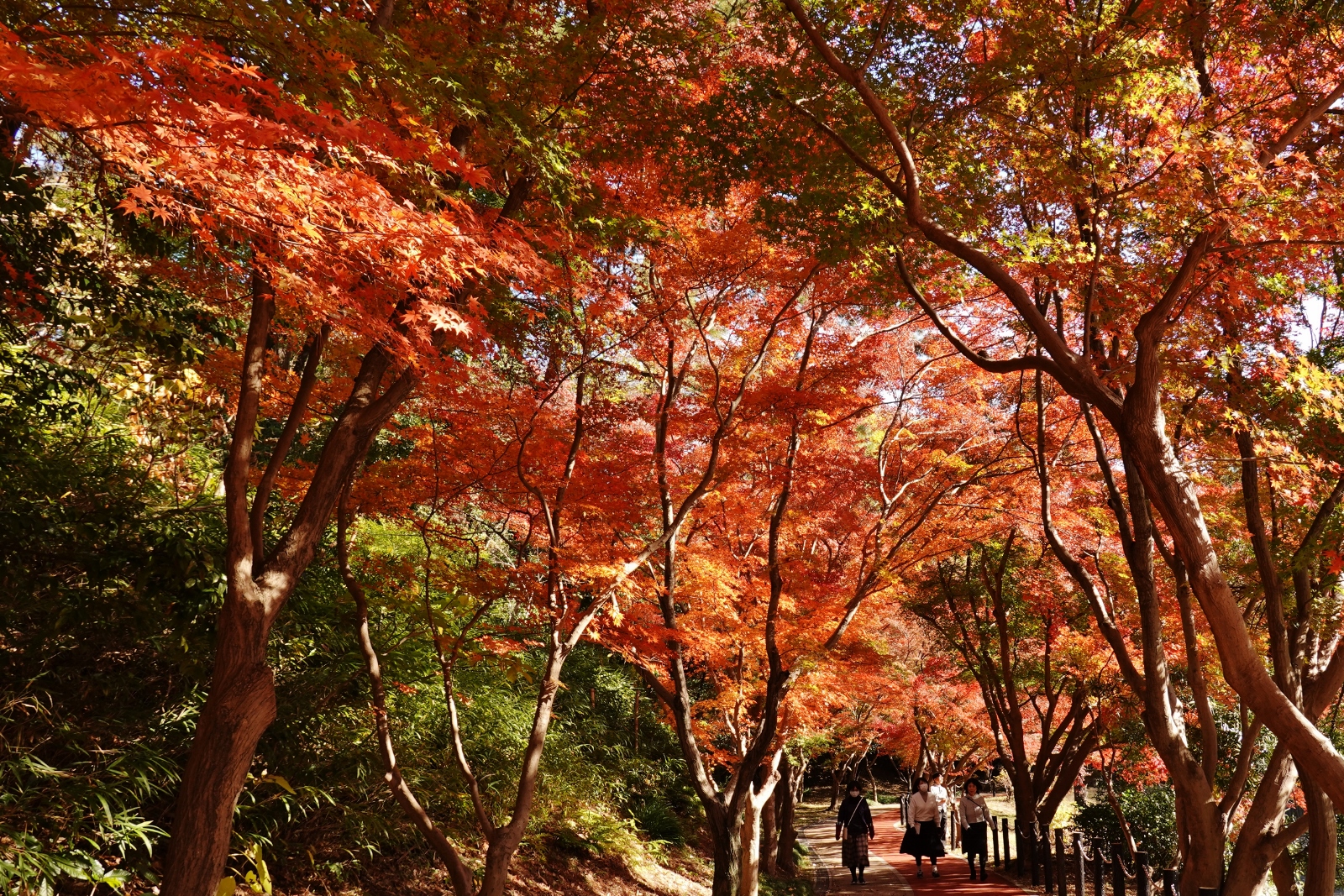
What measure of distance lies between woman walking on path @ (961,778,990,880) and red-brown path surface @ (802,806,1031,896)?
0.30 meters

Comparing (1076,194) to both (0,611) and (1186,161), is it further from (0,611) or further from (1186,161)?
(0,611)

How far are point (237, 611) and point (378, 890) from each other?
4166mm

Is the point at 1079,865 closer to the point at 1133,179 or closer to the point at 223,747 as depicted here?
the point at 1133,179

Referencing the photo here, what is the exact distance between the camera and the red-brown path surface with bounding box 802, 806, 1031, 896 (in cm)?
1216

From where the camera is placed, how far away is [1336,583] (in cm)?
743

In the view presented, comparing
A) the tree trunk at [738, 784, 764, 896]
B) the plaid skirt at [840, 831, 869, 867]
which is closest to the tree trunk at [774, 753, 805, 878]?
the plaid skirt at [840, 831, 869, 867]

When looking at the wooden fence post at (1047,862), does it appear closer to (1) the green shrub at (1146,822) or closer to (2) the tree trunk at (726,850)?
(1) the green shrub at (1146,822)

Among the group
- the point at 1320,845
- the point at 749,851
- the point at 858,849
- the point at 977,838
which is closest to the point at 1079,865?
the point at 1320,845

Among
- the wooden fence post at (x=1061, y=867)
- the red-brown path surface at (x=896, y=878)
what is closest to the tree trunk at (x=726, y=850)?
the wooden fence post at (x=1061, y=867)

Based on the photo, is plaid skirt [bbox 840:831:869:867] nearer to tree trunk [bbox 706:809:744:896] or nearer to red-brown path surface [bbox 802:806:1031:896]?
red-brown path surface [bbox 802:806:1031:896]

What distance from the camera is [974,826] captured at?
13.1 metres

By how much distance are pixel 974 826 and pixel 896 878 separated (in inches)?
69.5

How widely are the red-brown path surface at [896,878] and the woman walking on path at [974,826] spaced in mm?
305

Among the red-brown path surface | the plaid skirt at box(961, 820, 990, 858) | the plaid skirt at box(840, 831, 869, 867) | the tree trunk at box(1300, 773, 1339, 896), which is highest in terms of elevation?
the tree trunk at box(1300, 773, 1339, 896)
